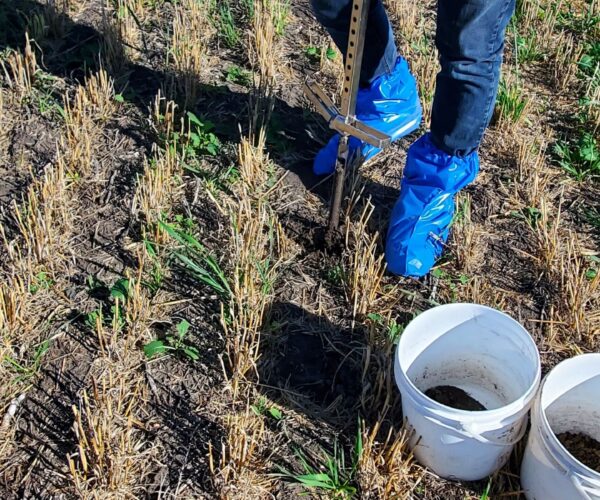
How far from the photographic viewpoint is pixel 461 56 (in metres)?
2.32

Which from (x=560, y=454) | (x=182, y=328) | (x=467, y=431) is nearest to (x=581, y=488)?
(x=560, y=454)

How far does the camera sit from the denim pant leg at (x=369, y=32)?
257cm

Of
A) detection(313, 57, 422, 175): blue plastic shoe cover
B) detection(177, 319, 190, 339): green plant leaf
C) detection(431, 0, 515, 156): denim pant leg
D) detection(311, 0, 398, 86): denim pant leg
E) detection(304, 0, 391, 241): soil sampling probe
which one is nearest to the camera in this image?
detection(431, 0, 515, 156): denim pant leg

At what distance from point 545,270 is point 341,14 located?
1099 millimetres

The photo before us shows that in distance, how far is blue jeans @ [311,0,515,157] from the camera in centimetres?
222

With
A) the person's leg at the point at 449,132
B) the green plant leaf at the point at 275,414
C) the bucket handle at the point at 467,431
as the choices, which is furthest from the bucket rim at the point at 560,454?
the person's leg at the point at 449,132

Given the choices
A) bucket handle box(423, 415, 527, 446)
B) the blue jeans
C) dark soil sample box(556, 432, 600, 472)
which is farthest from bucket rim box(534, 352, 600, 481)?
the blue jeans

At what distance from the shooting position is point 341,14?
8.46ft

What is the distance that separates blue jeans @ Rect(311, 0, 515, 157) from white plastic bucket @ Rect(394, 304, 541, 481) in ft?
2.01

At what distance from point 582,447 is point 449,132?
1.00 meters

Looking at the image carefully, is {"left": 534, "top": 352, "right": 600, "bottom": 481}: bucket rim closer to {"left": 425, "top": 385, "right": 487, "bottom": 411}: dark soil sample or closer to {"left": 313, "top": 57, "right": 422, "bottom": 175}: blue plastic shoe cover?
{"left": 425, "top": 385, "right": 487, "bottom": 411}: dark soil sample

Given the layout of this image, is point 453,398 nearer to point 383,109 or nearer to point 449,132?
point 449,132

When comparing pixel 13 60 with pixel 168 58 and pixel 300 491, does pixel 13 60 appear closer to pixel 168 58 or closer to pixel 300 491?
pixel 168 58

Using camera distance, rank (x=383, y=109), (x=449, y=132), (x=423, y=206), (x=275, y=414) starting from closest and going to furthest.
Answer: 1. (x=275, y=414)
2. (x=449, y=132)
3. (x=423, y=206)
4. (x=383, y=109)
